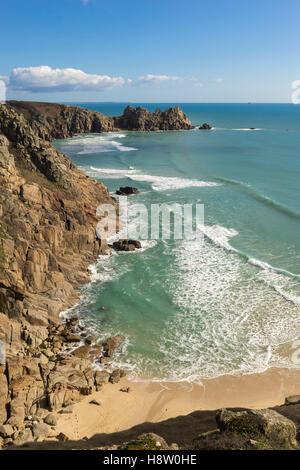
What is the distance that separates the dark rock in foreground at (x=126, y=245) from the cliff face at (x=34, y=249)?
5.44 ft

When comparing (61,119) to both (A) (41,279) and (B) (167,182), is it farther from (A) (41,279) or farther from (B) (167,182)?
(A) (41,279)

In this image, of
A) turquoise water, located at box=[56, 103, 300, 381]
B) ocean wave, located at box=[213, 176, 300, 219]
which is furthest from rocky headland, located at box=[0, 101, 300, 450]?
ocean wave, located at box=[213, 176, 300, 219]

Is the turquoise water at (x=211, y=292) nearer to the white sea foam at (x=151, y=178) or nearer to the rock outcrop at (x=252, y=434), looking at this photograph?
the white sea foam at (x=151, y=178)

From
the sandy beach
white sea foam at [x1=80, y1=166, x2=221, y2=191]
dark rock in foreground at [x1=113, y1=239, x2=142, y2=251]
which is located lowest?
the sandy beach

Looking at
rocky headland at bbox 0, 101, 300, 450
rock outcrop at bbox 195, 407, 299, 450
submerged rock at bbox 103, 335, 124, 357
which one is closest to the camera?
rock outcrop at bbox 195, 407, 299, 450

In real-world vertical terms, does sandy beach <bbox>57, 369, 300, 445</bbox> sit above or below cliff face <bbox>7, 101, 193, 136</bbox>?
below

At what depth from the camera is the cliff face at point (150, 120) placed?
155m

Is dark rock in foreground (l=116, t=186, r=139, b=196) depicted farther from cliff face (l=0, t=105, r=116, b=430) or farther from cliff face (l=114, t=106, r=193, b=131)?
cliff face (l=114, t=106, r=193, b=131)

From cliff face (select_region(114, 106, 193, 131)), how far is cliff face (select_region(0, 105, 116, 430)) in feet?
393

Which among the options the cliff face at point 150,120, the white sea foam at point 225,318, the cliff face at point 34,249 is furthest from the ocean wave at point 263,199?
the cliff face at point 150,120

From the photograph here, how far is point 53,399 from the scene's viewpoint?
1702 centimetres

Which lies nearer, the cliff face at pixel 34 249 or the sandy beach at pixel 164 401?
the sandy beach at pixel 164 401

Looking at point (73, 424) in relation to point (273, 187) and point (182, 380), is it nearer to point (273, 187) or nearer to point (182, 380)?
point (182, 380)

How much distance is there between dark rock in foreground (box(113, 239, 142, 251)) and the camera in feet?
112
